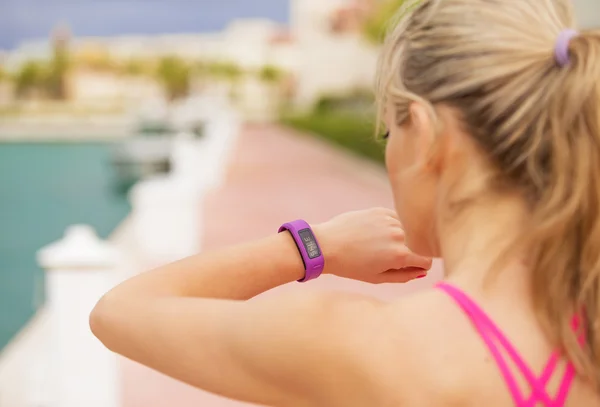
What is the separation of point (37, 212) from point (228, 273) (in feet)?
49.8

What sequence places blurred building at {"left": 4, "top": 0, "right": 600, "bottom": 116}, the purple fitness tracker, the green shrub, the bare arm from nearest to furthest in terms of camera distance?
the bare arm → the purple fitness tracker → the green shrub → blurred building at {"left": 4, "top": 0, "right": 600, "bottom": 116}

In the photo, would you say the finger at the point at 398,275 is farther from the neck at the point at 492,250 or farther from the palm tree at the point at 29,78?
the palm tree at the point at 29,78

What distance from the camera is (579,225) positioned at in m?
1.03

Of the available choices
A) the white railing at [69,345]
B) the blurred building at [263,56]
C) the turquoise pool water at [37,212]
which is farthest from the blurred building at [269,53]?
the white railing at [69,345]

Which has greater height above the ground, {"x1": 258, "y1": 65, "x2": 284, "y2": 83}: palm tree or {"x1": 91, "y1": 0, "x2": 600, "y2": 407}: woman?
{"x1": 91, "y1": 0, "x2": 600, "y2": 407}: woman

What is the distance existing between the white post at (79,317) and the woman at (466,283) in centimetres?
252

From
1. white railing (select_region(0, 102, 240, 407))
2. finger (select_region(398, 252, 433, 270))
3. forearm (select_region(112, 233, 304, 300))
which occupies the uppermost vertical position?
forearm (select_region(112, 233, 304, 300))

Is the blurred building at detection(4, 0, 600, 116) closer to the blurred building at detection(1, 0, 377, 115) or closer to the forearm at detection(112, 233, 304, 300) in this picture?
the blurred building at detection(1, 0, 377, 115)

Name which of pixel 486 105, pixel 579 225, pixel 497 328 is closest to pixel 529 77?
pixel 486 105

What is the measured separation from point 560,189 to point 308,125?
3358 centimetres

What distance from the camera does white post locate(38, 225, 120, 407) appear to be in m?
3.55

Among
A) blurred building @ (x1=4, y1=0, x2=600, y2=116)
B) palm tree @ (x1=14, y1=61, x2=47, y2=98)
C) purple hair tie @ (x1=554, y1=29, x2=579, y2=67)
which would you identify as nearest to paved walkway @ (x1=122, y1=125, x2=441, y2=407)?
purple hair tie @ (x1=554, y1=29, x2=579, y2=67)

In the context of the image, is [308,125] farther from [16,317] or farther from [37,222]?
[16,317]

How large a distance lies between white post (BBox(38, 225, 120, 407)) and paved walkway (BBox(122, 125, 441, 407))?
432 mm
